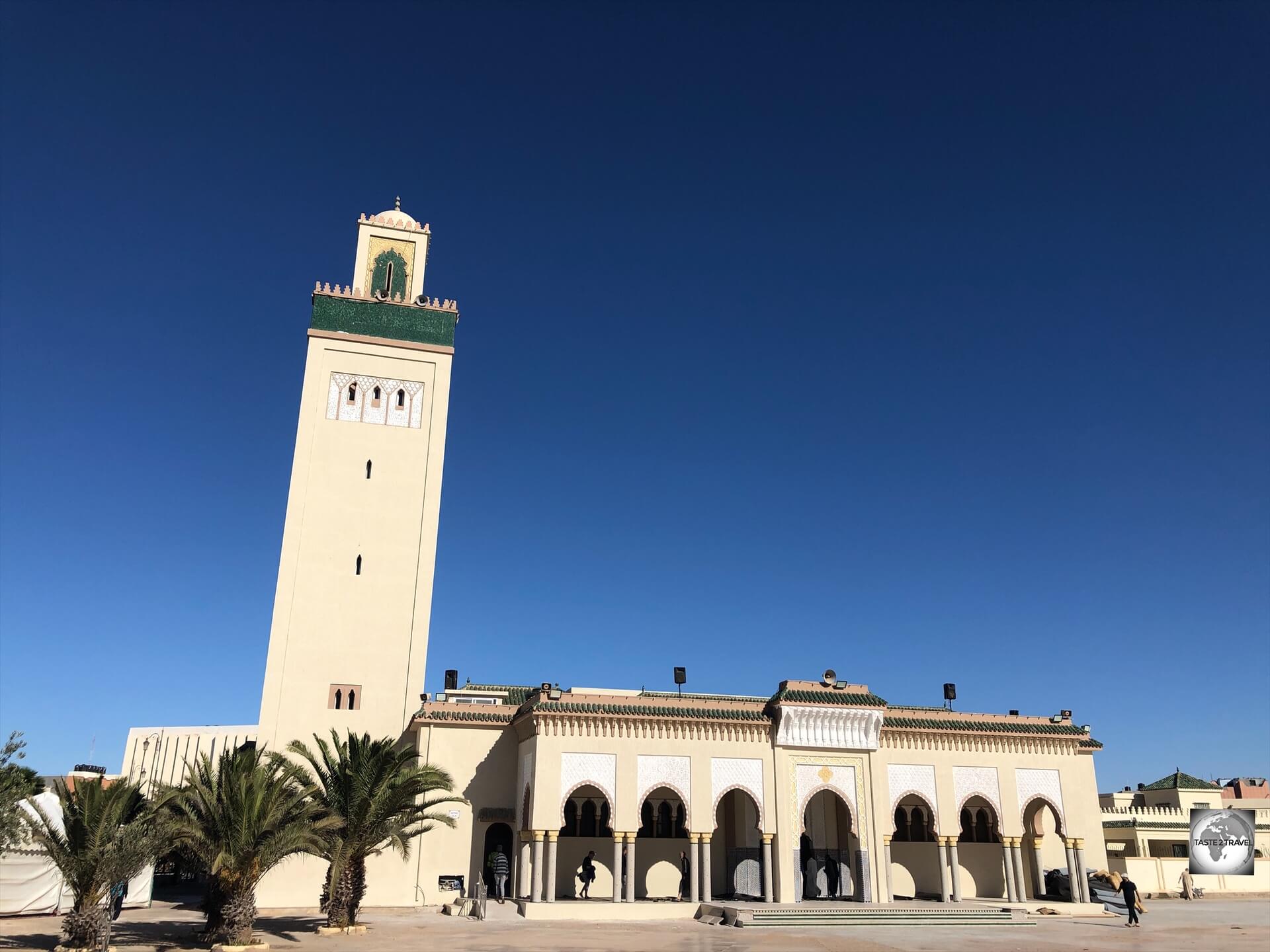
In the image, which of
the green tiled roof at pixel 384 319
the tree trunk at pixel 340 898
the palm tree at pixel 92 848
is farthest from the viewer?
the green tiled roof at pixel 384 319

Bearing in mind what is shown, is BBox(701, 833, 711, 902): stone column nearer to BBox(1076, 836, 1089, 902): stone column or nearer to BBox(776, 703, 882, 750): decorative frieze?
BBox(776, 703, 882, 750): decorative frieze

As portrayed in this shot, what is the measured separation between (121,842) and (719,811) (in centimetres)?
1465

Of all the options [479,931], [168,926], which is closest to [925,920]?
[479,931]

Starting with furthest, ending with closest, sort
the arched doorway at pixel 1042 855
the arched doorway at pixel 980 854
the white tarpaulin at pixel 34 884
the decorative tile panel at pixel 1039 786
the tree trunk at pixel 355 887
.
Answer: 1. the arched doorway at pixel 980 854
2. the arched doorway at pixel 1042 855
3. the decorative tile panel at pixel 1039 786
4. the white tarpaulin at pixel 34 884
5. the tree trunk at pixel 355 887

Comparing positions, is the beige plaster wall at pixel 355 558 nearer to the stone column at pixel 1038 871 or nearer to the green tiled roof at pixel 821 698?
the green tiled roof at pixel 821 698

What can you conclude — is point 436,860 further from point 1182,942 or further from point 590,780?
point 1182,942

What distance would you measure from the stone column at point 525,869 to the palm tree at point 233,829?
6.81 meters

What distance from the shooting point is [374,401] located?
28312mm

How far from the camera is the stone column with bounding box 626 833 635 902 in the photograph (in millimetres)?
20844

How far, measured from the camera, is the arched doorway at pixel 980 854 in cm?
2545

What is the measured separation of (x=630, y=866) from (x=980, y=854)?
34.9 ft

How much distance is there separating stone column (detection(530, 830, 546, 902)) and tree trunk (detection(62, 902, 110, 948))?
910 cm

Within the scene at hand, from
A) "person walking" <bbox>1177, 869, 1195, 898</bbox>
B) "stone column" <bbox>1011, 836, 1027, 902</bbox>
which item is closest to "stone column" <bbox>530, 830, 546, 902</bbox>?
"stone column" <bbox>1011, 836, 1027, 902</bbox>

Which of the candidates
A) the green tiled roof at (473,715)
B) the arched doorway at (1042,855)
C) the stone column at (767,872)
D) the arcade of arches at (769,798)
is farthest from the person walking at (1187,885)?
the green tiled roof at (473,715)
